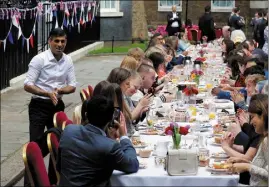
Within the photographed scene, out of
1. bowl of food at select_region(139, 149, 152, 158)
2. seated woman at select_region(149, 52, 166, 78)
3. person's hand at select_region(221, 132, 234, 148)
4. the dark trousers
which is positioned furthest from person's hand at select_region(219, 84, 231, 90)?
bowl of food at select_region(139, 149, 152, 158)

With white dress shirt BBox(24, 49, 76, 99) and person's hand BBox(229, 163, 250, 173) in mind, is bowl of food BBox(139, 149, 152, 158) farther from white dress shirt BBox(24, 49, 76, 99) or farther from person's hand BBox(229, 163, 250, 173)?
white dress shirt BBox(24, 49, 76, 99)

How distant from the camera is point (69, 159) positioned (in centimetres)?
668

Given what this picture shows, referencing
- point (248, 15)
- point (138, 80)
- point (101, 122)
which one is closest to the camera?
point (101, 122)

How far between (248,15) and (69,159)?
112ft

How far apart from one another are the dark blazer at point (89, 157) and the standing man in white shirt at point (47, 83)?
291cm

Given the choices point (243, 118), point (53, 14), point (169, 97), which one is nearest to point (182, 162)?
point (243, 118)

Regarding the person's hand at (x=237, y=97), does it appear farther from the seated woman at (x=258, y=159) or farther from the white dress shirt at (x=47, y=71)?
the seated woman at (x=258, y=159)

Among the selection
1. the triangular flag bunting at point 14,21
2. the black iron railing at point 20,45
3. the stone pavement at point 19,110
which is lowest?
the stone pavement at point 19,110

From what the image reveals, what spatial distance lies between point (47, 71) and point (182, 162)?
3.45m

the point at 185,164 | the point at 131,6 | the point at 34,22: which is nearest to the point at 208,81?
the point at 185,164

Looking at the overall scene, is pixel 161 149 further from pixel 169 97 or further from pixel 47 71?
pixel 169 97

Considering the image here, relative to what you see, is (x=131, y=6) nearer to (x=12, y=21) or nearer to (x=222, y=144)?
(x=12, y=21)

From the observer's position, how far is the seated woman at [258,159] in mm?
6781

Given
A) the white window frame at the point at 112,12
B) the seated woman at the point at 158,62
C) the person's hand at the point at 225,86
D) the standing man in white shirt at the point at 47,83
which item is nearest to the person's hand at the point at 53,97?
the standing man in white shirt at the point at 47,83
